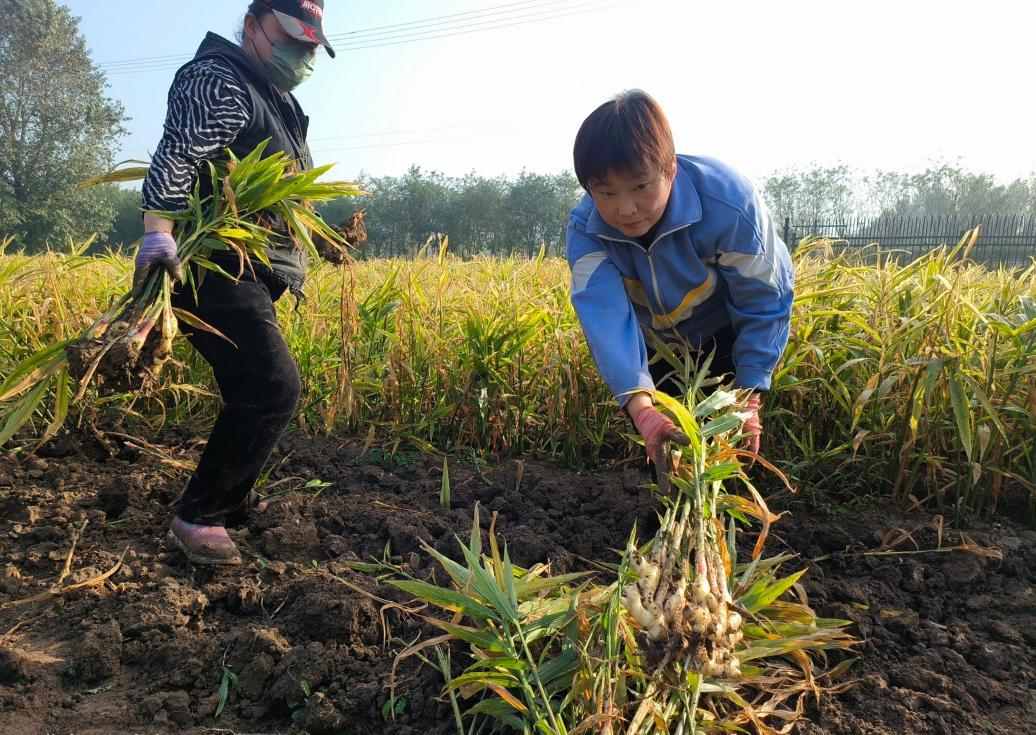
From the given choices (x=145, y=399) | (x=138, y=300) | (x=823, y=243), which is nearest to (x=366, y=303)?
(x=145, y=399)

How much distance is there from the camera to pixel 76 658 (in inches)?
61.0

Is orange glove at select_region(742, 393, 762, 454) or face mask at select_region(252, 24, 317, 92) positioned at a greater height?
face mask at select_region(252, 24, 317, 92)

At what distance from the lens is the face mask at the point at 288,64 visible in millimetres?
2057

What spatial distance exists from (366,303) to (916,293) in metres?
2.26

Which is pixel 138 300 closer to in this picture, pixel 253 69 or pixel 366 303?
pixel 253 69

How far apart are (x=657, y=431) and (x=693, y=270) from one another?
2.20ft

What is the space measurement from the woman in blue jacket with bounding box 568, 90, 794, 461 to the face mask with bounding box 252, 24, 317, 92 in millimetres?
995

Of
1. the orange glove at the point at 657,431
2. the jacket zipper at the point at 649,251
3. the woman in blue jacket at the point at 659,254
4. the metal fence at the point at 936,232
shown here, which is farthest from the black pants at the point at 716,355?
the metal fence at the point at 936,232

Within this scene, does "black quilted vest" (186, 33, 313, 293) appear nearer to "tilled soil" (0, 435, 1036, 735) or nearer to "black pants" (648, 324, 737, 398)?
"tilled soil" (0, 435, 1036, 735)

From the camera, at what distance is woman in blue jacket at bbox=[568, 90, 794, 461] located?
1540mm

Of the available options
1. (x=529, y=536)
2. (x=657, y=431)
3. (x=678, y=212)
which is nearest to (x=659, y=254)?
(x=678, y=212)

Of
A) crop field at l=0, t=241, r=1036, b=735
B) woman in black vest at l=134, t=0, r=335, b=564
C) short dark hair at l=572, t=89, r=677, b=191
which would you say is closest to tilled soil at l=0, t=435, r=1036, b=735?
crop field at l=0, t=241, r=1036, b=735

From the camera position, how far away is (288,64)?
208 centimetres

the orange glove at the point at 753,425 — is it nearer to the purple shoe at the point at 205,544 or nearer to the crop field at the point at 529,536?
the crop field at the point at 529,536
